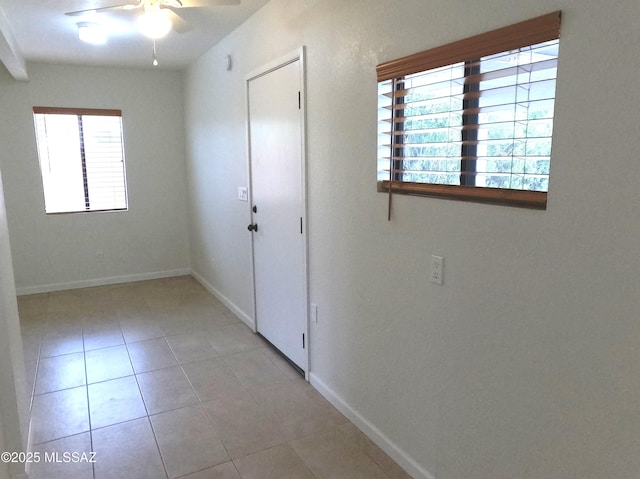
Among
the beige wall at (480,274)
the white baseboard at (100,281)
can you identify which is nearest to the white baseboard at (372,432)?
the beige wall at (480,274)

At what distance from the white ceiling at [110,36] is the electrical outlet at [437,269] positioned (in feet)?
5.85

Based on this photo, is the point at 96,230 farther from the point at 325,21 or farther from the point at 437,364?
the point at 437,364

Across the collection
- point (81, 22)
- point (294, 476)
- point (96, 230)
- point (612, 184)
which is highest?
point (81, 22)

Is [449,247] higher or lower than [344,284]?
higher

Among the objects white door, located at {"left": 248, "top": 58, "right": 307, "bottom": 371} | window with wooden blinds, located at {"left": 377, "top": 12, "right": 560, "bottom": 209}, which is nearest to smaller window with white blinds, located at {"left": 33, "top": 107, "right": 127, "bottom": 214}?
white door, located at {"left": 248, "top": 58, "right": 307, "bottom": 371}

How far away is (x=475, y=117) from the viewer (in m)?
1.68

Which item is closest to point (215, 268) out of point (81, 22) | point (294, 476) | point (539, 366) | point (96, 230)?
point (96, 230)

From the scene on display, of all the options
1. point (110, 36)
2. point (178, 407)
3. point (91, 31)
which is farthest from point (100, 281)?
point (178, 407)

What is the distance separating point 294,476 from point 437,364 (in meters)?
0.89

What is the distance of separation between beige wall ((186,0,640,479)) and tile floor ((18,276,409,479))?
25 cm

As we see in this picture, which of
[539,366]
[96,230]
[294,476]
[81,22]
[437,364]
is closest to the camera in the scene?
[539,366]

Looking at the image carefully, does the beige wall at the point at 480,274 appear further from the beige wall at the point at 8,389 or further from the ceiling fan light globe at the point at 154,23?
the beige wall at the point at 8,389

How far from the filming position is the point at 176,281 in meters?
5.56

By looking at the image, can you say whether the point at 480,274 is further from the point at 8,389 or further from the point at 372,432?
the point at 8,389
